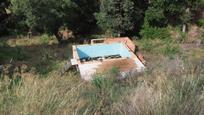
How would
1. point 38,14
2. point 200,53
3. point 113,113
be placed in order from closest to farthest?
point 113,113
point 200,53
point 38,14

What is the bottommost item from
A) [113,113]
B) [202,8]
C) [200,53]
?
[200,53]

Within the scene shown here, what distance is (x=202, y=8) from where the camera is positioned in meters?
16.8

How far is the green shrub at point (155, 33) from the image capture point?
16453 millimetres

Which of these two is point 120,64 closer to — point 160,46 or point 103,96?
point 160,46

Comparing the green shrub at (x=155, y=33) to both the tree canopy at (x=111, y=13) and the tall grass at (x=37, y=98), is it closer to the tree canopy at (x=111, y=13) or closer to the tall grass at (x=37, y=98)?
the tree canopy at (x=111, y=13)

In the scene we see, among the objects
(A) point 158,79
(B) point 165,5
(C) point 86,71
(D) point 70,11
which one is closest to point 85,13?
(D) point 70,11

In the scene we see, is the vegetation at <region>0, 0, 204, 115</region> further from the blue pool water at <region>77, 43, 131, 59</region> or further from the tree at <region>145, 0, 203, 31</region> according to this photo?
the blue pool water at <region>77, 43, 131, 59</region>

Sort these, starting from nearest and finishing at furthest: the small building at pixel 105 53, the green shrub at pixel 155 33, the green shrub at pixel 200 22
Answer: the small building at pixel 105 53
the green shrub at pixel 200 22
the green shrub at pixel 155 33

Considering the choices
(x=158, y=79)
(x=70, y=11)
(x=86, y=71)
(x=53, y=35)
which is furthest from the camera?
(x=53, y=35)

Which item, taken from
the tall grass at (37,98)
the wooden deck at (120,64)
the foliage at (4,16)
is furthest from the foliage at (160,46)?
the tall grass at (37,98)

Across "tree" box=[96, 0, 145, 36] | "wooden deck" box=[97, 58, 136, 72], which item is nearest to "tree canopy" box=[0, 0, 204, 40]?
"tree" box=[96, 0, 145, 36]

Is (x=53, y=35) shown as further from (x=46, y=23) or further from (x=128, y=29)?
(x=128, y=29)

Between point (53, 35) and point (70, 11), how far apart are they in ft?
6.00

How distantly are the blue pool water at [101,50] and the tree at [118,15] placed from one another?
185cm
